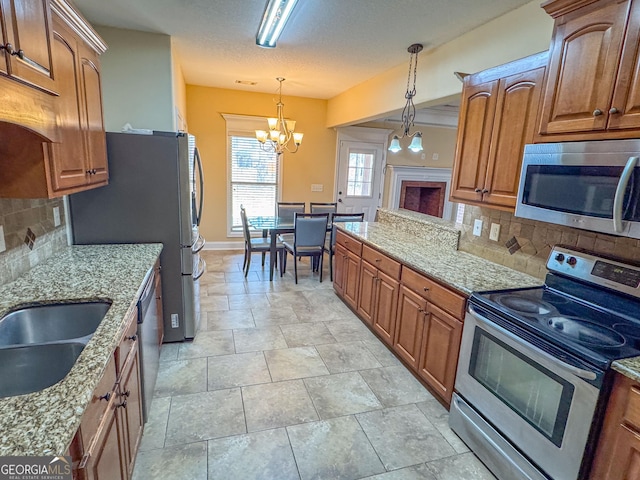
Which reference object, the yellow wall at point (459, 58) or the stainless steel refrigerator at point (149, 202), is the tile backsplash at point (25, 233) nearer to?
the stainless steel refrigerator at point (149, 202)

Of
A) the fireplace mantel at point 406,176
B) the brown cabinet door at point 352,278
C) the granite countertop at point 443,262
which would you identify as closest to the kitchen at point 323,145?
the granite countertop at point 443,262

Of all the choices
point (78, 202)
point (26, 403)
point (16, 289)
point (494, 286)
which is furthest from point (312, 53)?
point (26, 403)

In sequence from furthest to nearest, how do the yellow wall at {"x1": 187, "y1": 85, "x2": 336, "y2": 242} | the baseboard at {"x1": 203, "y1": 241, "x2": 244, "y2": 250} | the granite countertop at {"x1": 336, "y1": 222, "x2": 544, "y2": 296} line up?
the baseboard at {"x1": 203, "y1": 241, "x2": 244, "y2": 250} < the yellow wall at {"x1": 187, "y1": 85, "x2": 336, "y2": 242} < the granite countertop at {"x1": 336, "y1": 222, "x2": 544, "y2": 296}

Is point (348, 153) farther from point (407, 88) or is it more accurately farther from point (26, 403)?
point (26, 403)

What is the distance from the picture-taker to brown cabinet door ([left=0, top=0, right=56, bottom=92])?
1140 millimetres

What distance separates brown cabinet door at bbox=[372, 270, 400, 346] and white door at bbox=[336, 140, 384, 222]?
12.2 feet

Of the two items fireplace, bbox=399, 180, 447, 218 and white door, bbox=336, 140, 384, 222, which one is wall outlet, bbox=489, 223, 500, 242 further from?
fireplace, bbox=399, 180, 447, 218

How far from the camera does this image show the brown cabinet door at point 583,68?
151cm

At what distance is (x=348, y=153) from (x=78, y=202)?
15.4 ft

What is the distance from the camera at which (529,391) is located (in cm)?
161

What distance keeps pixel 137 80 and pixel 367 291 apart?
9.81 feet

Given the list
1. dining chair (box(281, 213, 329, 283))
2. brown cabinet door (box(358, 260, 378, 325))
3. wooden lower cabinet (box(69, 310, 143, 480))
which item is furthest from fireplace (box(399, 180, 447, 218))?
wooden lower cabinet (box(69, 310, 143, 480))

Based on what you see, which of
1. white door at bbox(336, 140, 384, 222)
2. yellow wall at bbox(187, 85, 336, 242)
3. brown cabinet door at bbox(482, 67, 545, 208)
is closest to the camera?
brown cabinet door at bbox(482, 67, 545, 208)

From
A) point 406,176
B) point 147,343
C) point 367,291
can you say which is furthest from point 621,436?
point 406,176
